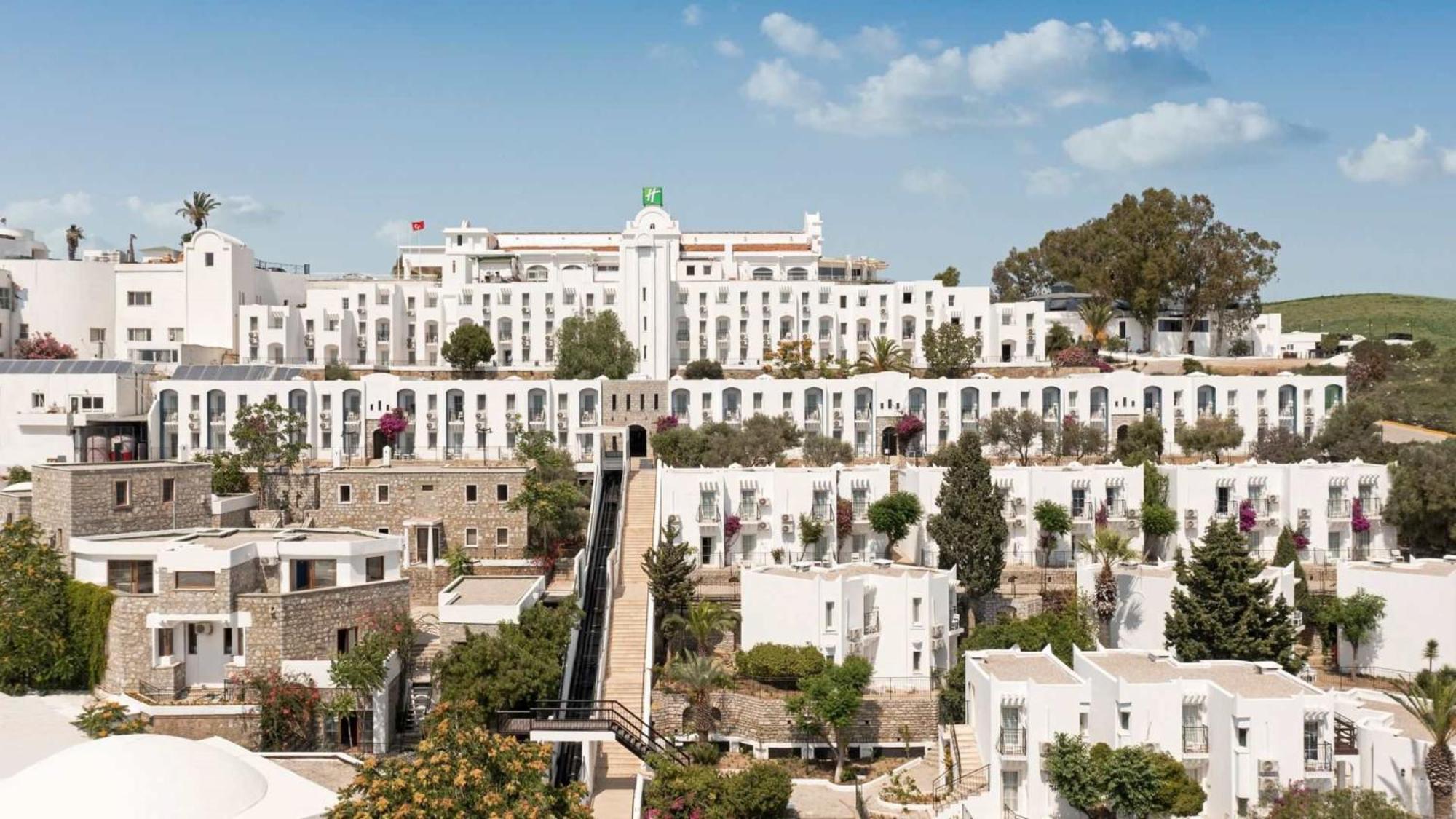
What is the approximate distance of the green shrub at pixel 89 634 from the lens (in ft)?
111

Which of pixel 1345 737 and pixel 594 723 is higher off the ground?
pixel 594 723

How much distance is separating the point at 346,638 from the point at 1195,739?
20.3 metres

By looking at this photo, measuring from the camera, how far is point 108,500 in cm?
3862

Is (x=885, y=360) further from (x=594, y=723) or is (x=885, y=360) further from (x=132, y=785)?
(x=132, y=785)

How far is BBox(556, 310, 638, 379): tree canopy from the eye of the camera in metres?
60.4

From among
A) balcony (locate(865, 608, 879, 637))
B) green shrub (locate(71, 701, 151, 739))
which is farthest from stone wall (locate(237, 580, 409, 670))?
balcony (locate(865, 608, 879, 637))

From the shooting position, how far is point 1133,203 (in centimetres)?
7500

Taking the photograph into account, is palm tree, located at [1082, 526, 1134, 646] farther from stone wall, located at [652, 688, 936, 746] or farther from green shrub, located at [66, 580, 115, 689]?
green shrub, located at [66, 580, 115, 689]

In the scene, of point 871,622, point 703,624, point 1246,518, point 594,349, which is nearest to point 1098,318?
point 594,349

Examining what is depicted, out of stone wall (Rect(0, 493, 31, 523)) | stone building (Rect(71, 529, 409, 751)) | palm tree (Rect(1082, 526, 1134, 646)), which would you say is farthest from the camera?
stone wall (Rect(0, 493, 31, 523))

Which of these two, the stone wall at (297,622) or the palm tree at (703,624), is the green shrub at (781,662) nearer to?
the palm tree at (703,624)

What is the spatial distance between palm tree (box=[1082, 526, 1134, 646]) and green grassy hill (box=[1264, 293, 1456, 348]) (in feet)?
256

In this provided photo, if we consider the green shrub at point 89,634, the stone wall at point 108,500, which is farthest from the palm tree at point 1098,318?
the green shrub at point 89,634

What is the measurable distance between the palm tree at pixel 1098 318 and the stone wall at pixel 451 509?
39595 mm
